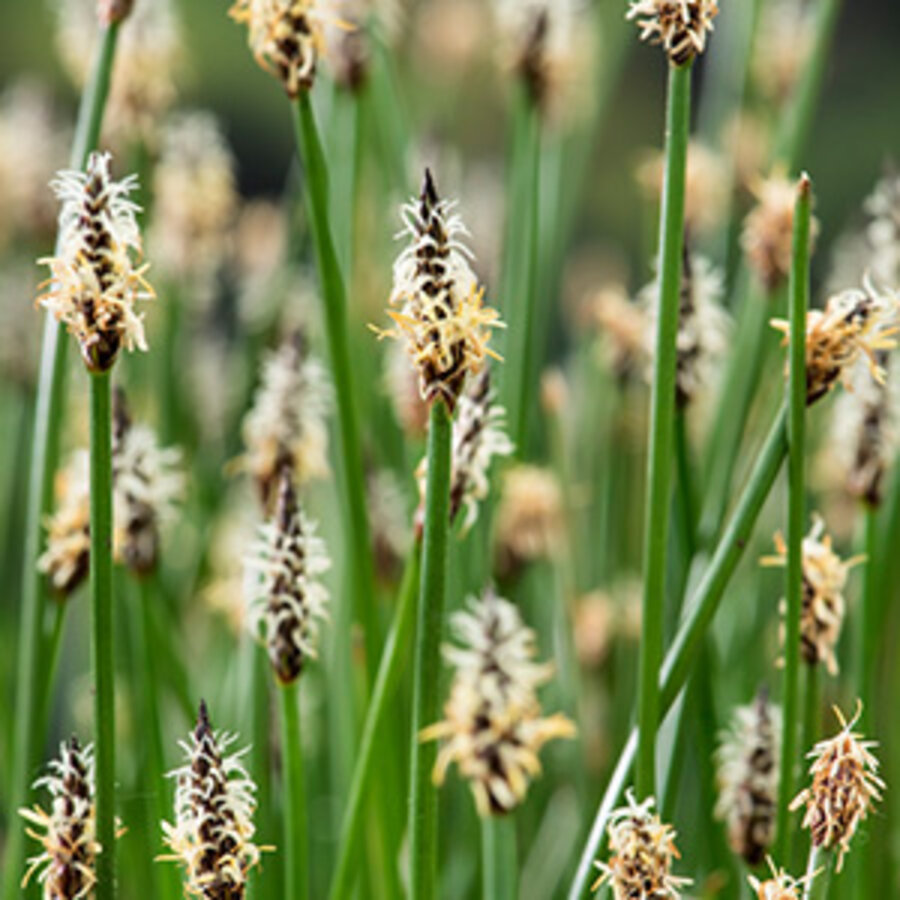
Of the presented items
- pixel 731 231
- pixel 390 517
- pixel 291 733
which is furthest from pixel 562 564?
pixel 291 733

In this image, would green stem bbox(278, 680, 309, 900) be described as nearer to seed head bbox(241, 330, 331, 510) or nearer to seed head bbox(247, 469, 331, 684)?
seed head bbox(247, 469, 331, 684)

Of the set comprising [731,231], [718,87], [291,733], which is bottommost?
[291,733]

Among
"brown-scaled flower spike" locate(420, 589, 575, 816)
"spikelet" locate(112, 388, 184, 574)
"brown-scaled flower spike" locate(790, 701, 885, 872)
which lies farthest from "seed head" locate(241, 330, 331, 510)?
"brown-scaled flower spike" locate(790, 701, 885, 872)

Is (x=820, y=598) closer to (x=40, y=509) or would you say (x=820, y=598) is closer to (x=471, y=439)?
(x=471, y=439)

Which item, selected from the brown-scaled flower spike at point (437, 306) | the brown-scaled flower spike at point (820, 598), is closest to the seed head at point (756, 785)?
the brown-scaled flower spike at point (820, 598)

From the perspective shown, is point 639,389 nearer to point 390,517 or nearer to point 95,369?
point 390,517

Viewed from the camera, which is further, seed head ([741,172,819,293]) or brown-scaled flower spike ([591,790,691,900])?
seed head ([741,172,819,293])

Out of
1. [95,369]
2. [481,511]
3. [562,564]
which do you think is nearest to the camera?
[95,369]
